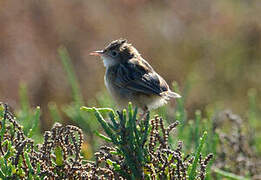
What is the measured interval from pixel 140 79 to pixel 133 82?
62mm

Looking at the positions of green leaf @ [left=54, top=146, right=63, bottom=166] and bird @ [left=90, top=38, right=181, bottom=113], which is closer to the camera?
green leaf @ [left=54, top=146, right=63, bottom=166]

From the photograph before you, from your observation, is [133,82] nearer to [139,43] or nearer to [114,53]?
[114,53]

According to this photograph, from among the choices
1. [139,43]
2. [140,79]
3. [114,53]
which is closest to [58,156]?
[140,79]

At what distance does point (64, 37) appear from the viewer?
41.7ft

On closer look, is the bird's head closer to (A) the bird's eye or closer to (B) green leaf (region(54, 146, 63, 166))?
(A) the bird's eye

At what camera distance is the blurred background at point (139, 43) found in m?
11.4

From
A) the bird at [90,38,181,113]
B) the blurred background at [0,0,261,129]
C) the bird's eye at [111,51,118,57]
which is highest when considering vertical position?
the blurred background at [0,0,261,129]

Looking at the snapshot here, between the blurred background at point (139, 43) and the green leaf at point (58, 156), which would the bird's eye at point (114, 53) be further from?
the blurred background at point (139, 43)

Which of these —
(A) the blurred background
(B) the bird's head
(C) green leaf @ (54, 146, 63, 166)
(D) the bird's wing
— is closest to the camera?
(C) green leaf @ (54, 146, 63, 166)

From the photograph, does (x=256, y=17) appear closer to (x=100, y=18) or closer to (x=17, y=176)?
(x=100, y=18)

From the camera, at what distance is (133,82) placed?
156 inches

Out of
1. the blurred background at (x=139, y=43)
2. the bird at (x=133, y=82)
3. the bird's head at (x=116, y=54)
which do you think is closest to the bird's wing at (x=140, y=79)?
the bird at (x=133, y=82)

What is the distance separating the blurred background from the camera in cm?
1137

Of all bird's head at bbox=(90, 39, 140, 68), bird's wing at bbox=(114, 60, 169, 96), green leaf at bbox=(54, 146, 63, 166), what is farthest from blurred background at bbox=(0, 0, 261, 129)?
green leaf at bbox=(54, 146, 63, 166)
